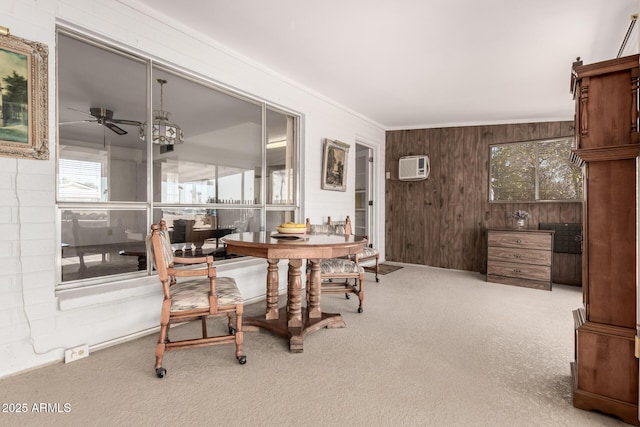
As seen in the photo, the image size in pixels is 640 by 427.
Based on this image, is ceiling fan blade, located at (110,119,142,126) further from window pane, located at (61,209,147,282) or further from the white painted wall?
window pane, located at (61,209,147,282)

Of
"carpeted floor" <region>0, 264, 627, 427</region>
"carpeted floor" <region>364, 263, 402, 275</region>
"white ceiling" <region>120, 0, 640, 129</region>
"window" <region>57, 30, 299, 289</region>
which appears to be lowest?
"carpeted floor" <region>0, 264, 627, 427</region>

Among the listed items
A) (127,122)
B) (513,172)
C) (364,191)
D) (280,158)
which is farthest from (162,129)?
(513,172)

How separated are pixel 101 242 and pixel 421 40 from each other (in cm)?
334

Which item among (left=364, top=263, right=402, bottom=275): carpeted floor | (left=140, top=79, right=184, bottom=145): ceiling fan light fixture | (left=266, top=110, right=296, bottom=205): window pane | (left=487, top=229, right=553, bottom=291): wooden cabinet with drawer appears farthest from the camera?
(left=364, top=263, right=402, bottom=275): carpeted floor

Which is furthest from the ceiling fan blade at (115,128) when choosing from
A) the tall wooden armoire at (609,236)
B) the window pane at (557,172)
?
the window pane at (557,172)

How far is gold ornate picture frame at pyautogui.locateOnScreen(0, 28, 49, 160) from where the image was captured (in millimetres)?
1955

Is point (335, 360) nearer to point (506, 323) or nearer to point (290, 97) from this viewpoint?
point (506, 323)

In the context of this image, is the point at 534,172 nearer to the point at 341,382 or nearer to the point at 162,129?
the point at 341,382

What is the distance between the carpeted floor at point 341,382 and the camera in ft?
5.33

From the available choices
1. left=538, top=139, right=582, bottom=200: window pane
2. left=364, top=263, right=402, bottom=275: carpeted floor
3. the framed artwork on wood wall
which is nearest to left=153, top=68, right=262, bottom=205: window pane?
the framed artwork on wood wall

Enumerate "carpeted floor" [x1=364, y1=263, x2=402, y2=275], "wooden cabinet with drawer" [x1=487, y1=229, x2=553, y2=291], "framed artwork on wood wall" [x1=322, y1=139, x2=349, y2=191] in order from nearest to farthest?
"wooden cabinet with drawer" [x1=487, y1=229, x2=553, y2=291], "framed artwork on wood wall" [x1=322, y1=139, x2=349, y2=191], "carpeted floor" [x1=364, y1=263, x2=402, y2=275]

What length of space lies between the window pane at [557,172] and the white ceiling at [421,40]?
2.42 ft

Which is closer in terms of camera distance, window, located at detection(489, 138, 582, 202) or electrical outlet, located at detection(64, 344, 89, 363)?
electrical outlet, located at detection(64, 344, 89, 363)

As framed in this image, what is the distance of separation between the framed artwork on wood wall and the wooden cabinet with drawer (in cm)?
246
